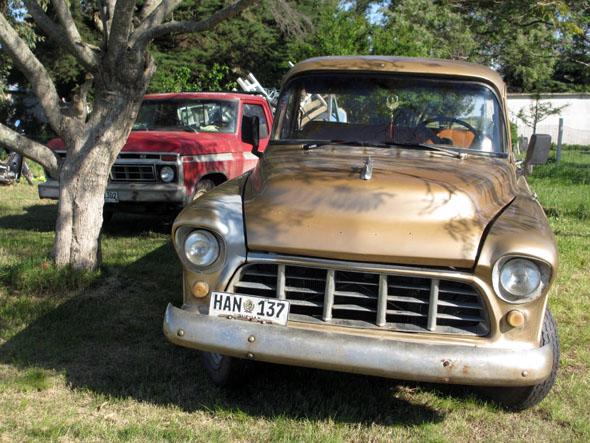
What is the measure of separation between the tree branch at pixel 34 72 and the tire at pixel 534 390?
4103mm

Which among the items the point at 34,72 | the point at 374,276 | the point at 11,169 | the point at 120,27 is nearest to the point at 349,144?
the point at 374,276

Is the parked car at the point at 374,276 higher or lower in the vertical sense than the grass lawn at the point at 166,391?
higher

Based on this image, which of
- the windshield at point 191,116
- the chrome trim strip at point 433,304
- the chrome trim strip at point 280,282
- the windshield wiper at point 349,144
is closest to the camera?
the chrome trim strip at point 433,304

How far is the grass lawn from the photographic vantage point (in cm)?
316

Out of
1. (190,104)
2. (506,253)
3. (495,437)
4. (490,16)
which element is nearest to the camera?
(506,253)

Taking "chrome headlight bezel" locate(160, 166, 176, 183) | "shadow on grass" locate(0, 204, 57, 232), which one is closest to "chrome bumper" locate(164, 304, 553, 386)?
"chrome headlight bezel" locate(160, 166, 176, 183)

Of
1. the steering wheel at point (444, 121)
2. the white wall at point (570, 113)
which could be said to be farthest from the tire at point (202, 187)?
the white wall at point (570, 113)

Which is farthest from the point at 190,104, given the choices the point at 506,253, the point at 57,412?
the point at 506,253

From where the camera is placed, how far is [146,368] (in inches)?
149

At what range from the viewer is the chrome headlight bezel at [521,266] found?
2.81 metres

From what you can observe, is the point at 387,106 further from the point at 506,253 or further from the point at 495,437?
the point at 495,437

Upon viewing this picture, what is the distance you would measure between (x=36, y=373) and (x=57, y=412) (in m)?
0.49

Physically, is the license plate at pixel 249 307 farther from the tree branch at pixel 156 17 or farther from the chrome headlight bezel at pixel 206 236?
the tree branch at pixel 156 17

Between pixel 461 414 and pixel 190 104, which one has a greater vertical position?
pixel 190 104
